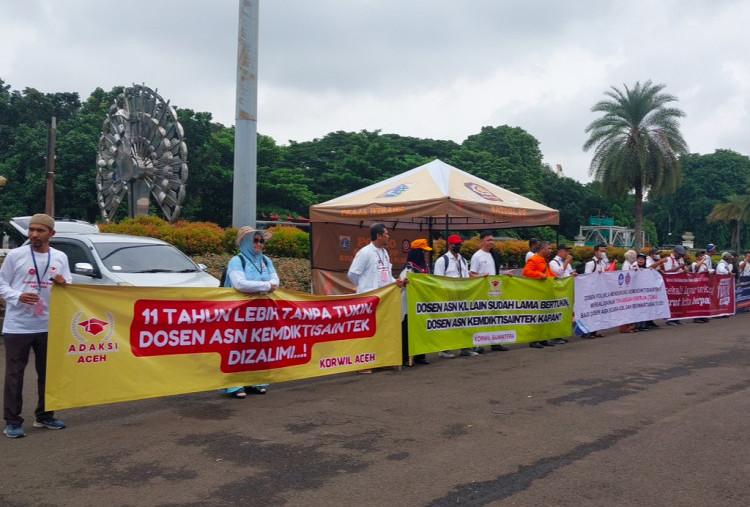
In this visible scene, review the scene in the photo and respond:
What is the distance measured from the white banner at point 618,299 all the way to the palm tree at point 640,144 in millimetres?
21973

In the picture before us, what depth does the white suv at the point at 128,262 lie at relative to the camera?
10.8m

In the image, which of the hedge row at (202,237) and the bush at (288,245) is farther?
the bush at (288,245)

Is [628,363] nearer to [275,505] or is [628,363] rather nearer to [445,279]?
[445,279]

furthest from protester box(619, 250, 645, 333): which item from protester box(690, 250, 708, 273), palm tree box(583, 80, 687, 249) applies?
palm tree box(583, 80, 687, 249)

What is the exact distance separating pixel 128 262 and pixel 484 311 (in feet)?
18.3

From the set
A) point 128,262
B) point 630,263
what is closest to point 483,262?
point 630,263

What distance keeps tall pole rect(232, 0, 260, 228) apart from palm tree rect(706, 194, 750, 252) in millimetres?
65310

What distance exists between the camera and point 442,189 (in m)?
12.7

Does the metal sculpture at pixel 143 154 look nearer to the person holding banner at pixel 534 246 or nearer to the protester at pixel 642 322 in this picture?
the person holding banner at pixel 534 246

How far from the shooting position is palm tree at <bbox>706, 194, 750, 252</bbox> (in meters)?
68.9

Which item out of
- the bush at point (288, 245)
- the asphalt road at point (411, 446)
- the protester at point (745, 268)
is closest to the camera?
the asphalt road at point (411, 446)

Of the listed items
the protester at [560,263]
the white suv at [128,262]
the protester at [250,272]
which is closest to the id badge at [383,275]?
the protester at [250,272]

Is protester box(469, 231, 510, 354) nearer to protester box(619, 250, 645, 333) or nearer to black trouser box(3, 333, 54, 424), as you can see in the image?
protester box(619, 250, 645, 333)

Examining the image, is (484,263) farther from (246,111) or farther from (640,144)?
(640,144)
